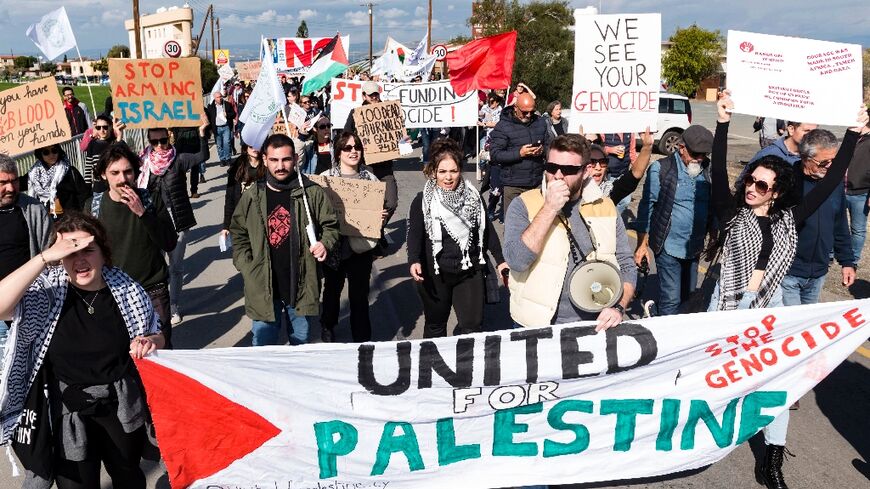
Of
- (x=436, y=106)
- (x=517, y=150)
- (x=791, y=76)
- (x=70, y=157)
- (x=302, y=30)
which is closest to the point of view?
(x=791, y=76)

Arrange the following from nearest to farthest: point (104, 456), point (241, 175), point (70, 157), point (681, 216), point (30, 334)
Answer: point (30, 334) → point (104, 456) → point (681, 216) → point (241, 175) → point (70, 157)

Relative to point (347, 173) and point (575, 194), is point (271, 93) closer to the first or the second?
point (347, 173)

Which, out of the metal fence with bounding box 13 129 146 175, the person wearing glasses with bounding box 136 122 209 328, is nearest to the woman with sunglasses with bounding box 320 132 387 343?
the person wearing glasses with bounding box 136 122 209 328

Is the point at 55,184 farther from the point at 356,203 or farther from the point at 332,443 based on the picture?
the point at 332,443

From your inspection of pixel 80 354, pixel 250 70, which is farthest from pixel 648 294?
pixel 250 70

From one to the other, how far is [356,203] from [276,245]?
126cm

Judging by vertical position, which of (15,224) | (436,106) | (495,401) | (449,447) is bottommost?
(449,447)

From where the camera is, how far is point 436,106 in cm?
Result: 1205

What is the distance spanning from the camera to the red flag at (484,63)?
10.4 metres

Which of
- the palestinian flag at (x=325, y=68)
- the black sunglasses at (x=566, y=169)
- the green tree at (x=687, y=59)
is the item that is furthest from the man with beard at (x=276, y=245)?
the green tree at (x=687, y=59)

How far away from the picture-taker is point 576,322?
369 centimetres

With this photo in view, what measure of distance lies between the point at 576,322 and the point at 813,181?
234cm

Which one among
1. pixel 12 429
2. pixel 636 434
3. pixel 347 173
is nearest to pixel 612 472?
pixel 636 434

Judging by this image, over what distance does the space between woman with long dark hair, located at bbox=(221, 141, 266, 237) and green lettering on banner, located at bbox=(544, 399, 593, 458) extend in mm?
3463
